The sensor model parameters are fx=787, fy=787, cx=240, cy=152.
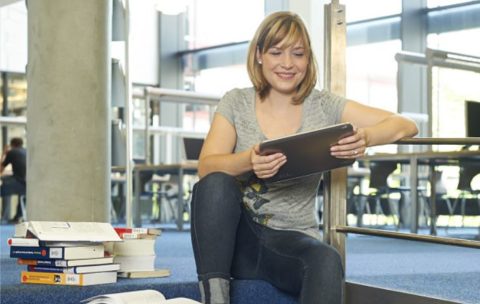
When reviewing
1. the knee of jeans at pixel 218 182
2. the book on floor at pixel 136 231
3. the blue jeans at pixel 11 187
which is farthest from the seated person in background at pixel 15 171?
the knee of jeans at pixel 218 182

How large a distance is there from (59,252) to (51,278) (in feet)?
0.28

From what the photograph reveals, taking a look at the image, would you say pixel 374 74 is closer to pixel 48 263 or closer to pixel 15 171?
pixel 15 171

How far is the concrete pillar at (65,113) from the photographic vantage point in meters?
2.77

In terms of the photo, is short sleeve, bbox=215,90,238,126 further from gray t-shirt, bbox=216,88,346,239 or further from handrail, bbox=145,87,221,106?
handrail, bbox=145,87,221,106

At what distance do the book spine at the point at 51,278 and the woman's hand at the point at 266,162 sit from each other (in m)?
0.69

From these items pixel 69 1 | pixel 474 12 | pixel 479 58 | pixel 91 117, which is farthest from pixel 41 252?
pixel 474 12

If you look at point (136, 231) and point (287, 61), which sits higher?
point (287, 61)

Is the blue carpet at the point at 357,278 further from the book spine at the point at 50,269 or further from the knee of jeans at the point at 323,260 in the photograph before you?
the knee of jeans at the point at 323,260

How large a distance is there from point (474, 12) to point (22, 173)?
5.41 metres

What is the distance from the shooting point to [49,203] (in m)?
2.76

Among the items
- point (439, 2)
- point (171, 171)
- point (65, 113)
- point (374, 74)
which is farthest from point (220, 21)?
point (65, 113)

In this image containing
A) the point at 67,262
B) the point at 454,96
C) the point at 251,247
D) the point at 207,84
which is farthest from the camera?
the point at 207,84

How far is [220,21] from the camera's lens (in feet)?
40.3

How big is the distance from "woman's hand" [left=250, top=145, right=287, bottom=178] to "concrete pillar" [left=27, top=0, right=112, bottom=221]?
1.16 m
